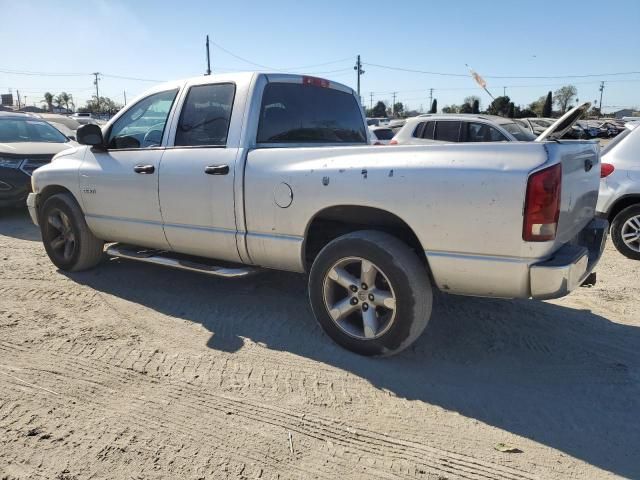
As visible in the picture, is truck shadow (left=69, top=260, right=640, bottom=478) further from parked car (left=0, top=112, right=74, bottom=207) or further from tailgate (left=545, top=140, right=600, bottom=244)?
parked car (left=0, top=112, right=74, bottom=207)

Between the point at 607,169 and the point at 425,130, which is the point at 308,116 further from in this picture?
the point at 425,130

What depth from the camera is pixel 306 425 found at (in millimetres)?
2848

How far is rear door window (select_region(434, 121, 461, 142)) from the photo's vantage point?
11148 mm

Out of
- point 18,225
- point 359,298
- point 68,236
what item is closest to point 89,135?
point 68,236

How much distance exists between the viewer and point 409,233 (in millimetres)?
3615

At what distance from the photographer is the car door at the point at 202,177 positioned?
4062 mm

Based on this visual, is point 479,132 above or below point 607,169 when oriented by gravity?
above

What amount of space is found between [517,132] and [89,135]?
9.71m

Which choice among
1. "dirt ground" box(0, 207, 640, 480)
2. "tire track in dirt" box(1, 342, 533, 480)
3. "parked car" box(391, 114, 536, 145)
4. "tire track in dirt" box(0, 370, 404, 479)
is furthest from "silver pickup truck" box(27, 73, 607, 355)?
"parked car" box(391, 114, 536, 145)

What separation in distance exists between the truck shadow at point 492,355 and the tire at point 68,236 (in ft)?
1.08

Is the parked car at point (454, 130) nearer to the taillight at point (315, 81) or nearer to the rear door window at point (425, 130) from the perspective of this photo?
the rear door window at point (425, 130)

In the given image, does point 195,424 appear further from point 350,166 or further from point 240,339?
point 350,166

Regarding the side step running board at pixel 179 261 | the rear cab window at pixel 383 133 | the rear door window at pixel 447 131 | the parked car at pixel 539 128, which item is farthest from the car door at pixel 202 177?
the rear cab window at pixel 383 133

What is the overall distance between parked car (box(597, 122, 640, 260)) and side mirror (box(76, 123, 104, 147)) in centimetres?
577
